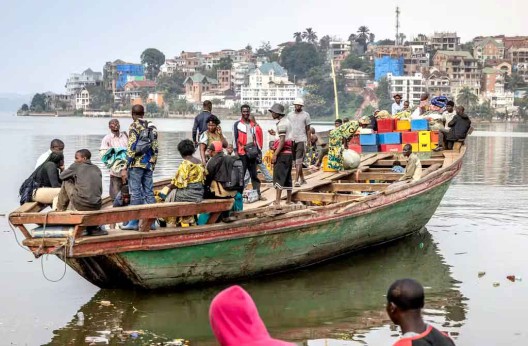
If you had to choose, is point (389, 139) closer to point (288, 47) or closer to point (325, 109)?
point (325, 109)

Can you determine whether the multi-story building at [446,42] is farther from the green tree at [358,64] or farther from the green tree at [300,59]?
the green tree at [300,59]

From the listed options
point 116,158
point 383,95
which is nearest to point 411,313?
point 116,158

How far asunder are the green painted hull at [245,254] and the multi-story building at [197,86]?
16283 cm

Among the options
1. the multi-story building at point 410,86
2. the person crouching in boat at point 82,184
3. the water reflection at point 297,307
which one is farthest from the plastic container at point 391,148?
the multi-story building at point 410,86

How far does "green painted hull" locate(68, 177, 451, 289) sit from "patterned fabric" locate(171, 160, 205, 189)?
2.24ft

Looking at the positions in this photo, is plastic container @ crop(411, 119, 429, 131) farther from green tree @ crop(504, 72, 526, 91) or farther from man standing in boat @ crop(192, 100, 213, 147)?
green tree @ crop(504, 72, 526, 91)

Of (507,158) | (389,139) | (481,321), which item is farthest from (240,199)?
(507,158)

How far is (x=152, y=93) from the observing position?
18025 cm

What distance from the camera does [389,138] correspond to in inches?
659

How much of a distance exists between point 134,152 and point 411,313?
6033mm

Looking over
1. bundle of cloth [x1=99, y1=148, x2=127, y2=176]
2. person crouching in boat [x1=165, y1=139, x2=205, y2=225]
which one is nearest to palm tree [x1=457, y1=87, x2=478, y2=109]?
bundle of cloth [x1=99, y1=148, x2=127, y2=176]

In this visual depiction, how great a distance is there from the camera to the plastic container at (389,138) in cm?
1664

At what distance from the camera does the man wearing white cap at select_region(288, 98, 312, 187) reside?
12.7 m

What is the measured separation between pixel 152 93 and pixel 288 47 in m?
30.8
